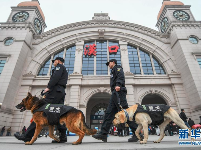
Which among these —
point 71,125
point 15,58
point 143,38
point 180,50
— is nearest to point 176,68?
point 180,50

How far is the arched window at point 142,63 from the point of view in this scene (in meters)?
16.8

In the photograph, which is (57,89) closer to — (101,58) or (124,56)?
(101,58)

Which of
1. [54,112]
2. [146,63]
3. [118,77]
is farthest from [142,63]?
[54,112]

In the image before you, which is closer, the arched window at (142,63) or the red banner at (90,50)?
the arched window at (142,63)

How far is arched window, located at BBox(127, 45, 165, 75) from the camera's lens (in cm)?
1684

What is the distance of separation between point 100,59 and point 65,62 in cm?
507

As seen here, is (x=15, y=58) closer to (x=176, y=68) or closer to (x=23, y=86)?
(x=23, y=86)

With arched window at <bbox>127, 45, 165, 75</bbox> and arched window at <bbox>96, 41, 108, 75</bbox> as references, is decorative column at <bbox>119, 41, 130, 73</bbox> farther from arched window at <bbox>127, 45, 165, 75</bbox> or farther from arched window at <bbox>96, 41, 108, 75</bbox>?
arched window at <bbox>96, 41, 108, 75</bbox>

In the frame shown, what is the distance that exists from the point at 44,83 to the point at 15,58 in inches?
185

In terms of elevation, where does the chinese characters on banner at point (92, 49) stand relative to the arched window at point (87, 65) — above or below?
above

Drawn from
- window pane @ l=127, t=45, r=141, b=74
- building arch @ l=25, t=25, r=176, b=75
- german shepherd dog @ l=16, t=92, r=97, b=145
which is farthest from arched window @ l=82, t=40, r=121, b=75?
german shepherd dog @ l=16, t=92, r=97, b=145

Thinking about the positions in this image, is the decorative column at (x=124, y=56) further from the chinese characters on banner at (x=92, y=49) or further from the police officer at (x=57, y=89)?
the police officer at (x=57, y=89)

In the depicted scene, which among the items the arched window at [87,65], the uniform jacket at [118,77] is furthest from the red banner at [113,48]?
the uniform jacket at [118,77]

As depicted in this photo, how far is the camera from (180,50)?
15.8 m
